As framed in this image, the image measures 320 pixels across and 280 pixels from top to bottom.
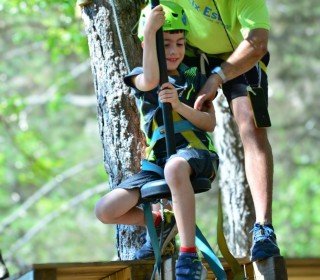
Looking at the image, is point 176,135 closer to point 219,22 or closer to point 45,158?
point 219,22

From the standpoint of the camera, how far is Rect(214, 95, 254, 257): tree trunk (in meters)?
8.27

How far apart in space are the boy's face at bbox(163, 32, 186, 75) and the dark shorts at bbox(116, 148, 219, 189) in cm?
48

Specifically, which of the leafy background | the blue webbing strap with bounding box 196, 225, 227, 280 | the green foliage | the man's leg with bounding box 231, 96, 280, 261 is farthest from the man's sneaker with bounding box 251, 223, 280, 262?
the leafy background

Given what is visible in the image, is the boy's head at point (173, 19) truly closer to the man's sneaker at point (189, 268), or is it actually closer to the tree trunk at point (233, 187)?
the man's sneaker at point (189, 268)

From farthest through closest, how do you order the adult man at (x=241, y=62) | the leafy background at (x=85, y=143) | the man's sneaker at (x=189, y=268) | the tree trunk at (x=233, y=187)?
1. the leafy background at (x=85, y=143)
2. the tree trunk at (x=233, y=187)
3. the adult man at (x=241, y=62)
4. the man's sneaker at (x=189, y=268)

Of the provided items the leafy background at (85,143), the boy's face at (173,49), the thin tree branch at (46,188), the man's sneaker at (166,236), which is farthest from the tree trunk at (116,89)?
the leafy background at (85,143)

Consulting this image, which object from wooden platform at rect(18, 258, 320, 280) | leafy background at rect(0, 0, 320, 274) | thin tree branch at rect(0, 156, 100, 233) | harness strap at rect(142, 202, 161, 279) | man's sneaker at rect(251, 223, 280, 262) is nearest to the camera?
wooden platform at rect(18, 258, 320, 280)

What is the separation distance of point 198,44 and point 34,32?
40.9ft

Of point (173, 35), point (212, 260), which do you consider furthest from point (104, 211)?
point (173, 35)

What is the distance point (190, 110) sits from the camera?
559cm

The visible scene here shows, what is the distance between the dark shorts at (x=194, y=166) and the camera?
17.9ft

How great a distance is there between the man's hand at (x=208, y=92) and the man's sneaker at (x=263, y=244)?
0.70 meters

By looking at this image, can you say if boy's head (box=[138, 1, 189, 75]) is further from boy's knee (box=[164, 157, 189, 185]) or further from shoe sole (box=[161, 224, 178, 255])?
shoe sole (box=[161, 224, 178, 255])

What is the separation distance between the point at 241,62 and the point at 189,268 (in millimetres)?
1247
